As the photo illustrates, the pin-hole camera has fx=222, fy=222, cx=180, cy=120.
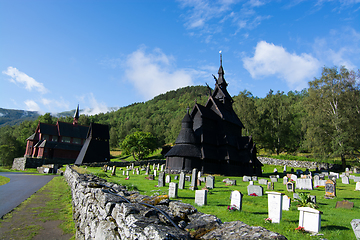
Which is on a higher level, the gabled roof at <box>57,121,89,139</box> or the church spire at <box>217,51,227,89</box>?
the church spire at <box>217,51,227,89</box>

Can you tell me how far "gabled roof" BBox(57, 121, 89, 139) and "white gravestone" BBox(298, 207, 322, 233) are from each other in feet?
245

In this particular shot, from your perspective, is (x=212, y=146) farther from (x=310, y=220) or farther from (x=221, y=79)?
(x=310, y=220)

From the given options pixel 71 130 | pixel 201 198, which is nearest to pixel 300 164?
pixel 201 198

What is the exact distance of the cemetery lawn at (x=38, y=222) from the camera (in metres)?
7.67

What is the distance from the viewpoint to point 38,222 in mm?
9039

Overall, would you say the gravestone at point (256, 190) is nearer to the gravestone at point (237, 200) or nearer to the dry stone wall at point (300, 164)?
the gravestone at point (237, 200)

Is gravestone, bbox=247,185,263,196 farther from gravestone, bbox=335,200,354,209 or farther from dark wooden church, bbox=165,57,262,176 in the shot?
dark wooden church, bbox=165,57,262,176

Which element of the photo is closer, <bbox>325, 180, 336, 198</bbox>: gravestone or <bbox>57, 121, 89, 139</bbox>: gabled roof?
<bbox>325, 180, 336, 198</bbox>: gravestone

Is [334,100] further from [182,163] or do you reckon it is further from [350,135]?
[182,163]

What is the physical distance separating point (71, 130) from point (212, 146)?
54.0 m

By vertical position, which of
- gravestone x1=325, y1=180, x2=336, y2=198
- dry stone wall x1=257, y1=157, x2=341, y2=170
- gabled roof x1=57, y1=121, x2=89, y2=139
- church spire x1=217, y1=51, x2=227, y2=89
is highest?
church spire x1=217, y1=51, x2=227, y2=89

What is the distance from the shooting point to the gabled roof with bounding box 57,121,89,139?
70.5m

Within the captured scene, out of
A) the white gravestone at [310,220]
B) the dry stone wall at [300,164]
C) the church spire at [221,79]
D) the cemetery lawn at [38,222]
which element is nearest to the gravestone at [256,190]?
the white gravestone at [310,220]

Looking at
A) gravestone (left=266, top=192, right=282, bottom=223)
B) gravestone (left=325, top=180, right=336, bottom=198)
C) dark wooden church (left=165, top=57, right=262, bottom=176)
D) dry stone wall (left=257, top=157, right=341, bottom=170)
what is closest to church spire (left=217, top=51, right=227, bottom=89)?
dark wooden church (left=165, top=57, right=262, bottom=176)
